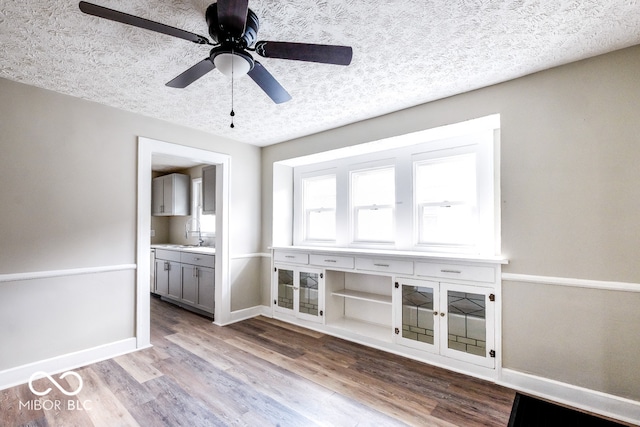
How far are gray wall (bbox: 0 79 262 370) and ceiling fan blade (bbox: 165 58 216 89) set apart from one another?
1600mm

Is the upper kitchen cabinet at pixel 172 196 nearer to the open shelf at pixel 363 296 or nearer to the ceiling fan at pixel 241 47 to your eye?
the open shelf at pixel 363 296

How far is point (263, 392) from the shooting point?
7.73ft

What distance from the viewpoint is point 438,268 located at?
9.19ft

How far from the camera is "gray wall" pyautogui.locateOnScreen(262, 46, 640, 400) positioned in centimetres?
205

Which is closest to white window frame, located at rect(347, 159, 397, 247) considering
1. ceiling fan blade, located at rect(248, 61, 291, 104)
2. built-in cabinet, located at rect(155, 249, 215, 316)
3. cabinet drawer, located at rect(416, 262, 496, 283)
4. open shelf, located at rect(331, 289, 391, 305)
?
open shelf, located at rect(331, 289, 391, 305)

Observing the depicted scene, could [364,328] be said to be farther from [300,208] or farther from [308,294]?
[300,208]

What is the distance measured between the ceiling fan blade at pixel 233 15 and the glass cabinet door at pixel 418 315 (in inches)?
100

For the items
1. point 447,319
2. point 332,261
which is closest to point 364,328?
point 332,261

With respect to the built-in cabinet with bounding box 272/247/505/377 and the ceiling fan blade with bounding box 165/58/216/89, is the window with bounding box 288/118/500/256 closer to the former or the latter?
the built-in cabinet with bounding box 272/247/505/377

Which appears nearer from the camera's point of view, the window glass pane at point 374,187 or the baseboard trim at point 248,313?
the window glass pane at point 374,187

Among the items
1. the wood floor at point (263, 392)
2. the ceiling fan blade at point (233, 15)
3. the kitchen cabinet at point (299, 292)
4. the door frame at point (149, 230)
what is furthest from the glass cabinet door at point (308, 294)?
the ceiling fan blade at point (233, 15)

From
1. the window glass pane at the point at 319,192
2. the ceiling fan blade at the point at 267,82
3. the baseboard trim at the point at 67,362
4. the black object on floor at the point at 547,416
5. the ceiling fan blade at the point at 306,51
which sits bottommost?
the black object on floor at the point at 547,416

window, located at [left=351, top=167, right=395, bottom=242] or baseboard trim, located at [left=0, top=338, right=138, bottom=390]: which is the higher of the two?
window, located at [left=351, top=167, right=395, bottom=242]

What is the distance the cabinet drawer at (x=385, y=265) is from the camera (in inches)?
118
